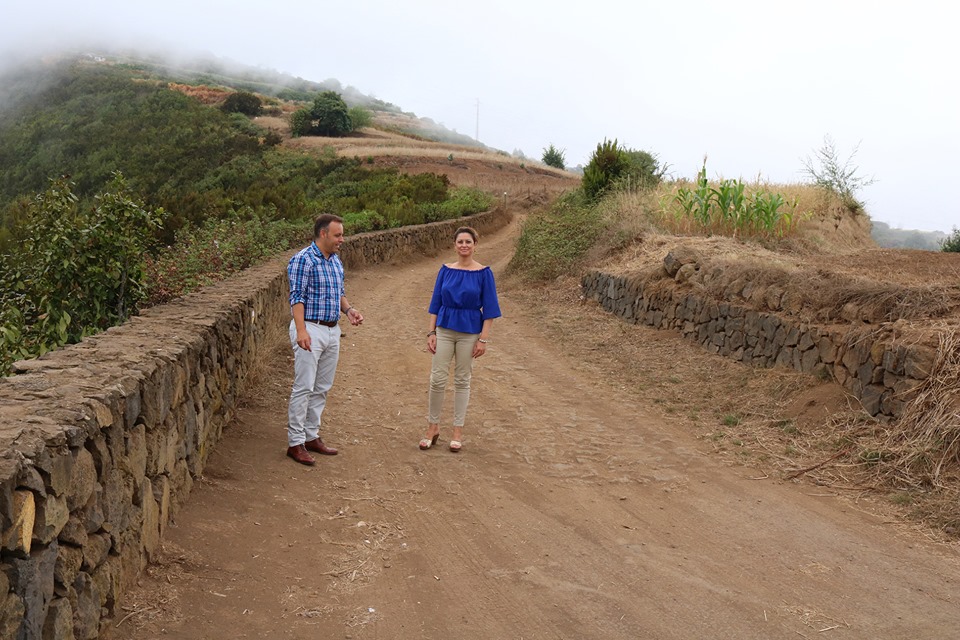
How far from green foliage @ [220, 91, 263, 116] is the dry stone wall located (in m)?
63.0

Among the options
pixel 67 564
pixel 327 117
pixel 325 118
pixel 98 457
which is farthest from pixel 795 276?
pixel 327 117

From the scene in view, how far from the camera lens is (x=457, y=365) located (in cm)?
678

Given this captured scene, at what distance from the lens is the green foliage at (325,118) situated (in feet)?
207

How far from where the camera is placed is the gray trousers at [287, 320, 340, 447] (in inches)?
241

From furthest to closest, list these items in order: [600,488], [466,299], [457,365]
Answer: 1. [457,365]
2. [466,299]
3. [600,488]

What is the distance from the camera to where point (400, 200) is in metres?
28.7

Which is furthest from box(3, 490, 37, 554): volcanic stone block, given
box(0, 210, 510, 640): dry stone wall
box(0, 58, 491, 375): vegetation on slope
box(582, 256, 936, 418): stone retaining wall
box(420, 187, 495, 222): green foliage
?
box(420, 187, 495, 222): green foliage

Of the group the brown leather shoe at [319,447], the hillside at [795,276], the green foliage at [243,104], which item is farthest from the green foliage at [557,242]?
the green foliage at [243,104]

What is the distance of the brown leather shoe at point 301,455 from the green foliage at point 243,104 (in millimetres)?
62993

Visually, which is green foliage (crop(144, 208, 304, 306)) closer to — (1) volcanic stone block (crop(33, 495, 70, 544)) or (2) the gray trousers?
(2) the gray trousers

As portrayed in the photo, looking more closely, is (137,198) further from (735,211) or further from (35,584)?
(735,211)

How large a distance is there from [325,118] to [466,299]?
200 feet

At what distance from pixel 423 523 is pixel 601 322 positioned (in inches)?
319

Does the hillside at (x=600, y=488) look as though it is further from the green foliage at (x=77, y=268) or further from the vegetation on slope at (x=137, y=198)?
the vegetation on slope at (x=137, y=198)
